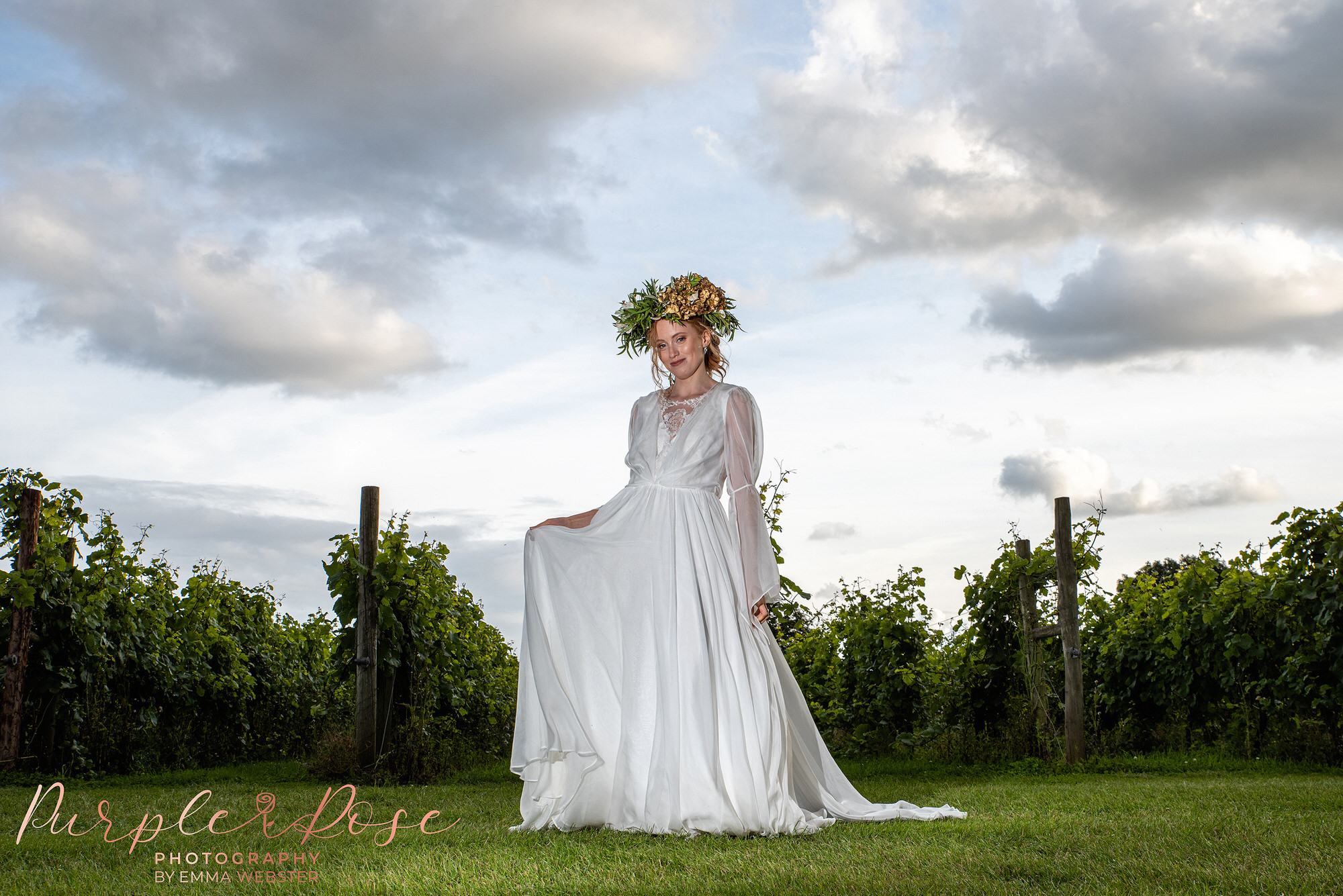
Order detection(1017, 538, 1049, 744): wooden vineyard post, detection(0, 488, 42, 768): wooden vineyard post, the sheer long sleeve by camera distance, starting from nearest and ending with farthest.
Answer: the sheer long sleeve → detection(0, 488, 42, 768): wooden vineyard post → detection(1017, 538, 1049, 744): wooden vineyard post

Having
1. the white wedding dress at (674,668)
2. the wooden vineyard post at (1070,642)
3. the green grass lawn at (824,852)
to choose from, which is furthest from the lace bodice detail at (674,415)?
the wooden vineyard post at (1070,642)

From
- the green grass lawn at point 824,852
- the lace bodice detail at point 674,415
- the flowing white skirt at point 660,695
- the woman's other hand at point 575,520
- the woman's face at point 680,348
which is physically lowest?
the green grass lawn at point 824,852

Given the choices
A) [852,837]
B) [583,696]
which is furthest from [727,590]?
Result: [852,837]

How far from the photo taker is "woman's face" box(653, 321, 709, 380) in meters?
4.64

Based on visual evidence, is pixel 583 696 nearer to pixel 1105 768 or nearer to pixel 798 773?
pixel 798 773

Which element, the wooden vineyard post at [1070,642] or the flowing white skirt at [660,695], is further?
the wooden vineyard post at [1070,642]

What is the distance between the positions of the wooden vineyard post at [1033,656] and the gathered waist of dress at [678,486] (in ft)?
12.6

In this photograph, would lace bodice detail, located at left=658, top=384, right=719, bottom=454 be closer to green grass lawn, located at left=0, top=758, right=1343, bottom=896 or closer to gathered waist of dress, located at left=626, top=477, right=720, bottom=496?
gathered waist of dress, located at left=626, top=477, right=720, bottom=496

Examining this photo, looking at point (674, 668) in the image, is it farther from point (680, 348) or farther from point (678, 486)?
point (680, 348)

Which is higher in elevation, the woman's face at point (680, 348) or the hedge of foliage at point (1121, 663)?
the woman's face at point (680, 348)

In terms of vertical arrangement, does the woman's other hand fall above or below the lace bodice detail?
below

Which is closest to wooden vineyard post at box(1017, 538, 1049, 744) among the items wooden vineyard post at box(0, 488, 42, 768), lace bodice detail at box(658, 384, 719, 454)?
lace bodice detail at box(658, 384, 719, 454)

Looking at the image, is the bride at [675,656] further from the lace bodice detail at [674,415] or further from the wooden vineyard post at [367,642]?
the wooden vineyard post at [367,642]

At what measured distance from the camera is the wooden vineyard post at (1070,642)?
273 inches
